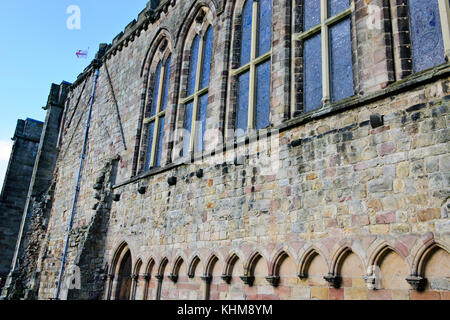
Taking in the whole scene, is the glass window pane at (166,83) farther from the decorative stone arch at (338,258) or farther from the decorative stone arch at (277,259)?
the decorative stone arch at (338,258)

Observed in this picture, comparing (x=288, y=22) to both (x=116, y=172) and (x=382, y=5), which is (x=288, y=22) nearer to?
(x=382, y=5)

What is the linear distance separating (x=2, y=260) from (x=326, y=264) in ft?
55.0

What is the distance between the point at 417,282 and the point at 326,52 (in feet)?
12.1

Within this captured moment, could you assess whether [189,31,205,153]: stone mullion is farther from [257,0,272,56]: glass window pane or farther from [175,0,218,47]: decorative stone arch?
[257,0,272,56]: glass window pane

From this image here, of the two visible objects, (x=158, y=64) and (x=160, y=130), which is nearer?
(x=160, y=130)

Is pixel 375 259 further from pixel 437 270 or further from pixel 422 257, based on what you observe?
pixel 437 270

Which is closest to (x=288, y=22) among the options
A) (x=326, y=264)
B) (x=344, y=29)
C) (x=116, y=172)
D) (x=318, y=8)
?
(x=318, y=8)

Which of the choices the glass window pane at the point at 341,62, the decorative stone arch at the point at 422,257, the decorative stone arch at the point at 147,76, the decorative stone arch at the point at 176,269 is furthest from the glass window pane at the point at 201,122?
the decorative stone arch at the point at 422,257

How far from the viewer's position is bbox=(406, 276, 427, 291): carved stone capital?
13.6 ft

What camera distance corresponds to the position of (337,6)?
638cm

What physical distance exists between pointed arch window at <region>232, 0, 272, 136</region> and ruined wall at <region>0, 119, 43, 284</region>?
14467mm

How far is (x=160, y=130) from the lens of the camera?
10.4 meters

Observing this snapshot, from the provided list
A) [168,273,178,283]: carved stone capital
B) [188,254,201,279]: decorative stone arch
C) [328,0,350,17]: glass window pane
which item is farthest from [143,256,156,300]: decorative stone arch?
[328,0,350,17]: glass window pane

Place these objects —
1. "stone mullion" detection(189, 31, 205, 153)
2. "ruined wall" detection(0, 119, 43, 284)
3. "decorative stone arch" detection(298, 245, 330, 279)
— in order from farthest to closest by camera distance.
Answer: "ruined wall" detection(0, 119, 43, 284)
"stone mullion" detection(189, 31, 205, 153)
"decorative stone arch" detection(298, 245, 330, 279)
